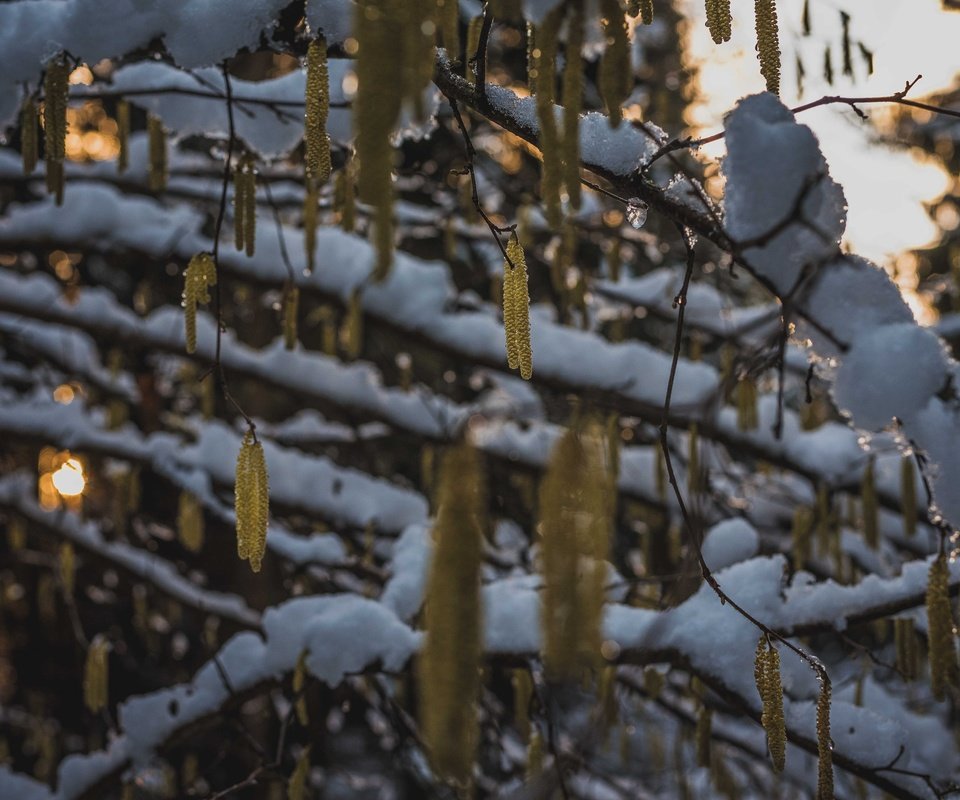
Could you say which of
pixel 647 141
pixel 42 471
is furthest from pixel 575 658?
pixel 42 471

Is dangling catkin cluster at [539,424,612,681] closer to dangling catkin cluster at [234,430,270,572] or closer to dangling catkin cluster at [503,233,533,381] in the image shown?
dangling catkin cluster at [503,233,533,381]

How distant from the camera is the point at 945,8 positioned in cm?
251

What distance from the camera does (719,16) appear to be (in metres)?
1.12

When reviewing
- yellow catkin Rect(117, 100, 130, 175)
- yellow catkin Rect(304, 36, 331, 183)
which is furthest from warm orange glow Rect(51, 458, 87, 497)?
yellow catkin Rect(304, 36, 331, 183)

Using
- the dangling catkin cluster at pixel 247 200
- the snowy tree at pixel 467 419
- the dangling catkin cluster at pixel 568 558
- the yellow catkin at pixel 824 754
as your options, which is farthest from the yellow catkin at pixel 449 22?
the yellow catkin at pixel 824 754

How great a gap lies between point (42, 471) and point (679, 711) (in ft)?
11.4

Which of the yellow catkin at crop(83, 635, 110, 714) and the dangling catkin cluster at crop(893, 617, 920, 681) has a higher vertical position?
the dangling catkin cluster at crop(893, 617, 920, 681)

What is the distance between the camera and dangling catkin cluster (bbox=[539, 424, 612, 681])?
23.6 inches

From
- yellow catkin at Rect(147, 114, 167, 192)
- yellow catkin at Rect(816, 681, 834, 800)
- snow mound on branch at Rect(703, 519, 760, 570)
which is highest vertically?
yellow catkin at Rect(147, 114, 167, 192)

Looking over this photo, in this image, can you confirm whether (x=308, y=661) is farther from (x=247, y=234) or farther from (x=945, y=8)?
(x=945, y=8)

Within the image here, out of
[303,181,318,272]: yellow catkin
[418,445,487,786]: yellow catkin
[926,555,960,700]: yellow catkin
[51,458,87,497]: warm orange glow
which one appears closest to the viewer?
[418,445,487,786]: yellow catkin

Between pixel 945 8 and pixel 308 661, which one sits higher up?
pixel 945 8

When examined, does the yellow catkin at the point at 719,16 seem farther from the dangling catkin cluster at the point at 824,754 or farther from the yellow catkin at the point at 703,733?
the yellow catkin at the point at 703,733

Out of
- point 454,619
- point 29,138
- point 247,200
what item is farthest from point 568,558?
point 29,138
